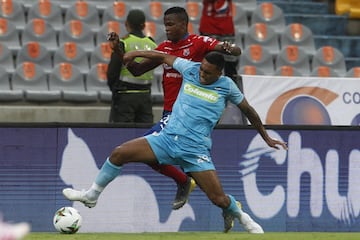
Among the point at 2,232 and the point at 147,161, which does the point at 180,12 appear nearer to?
the point at 147,161

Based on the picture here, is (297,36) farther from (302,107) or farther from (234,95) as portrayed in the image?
(234,95)

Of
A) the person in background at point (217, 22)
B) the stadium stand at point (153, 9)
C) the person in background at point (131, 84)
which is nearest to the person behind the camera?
the person in background at point (131, 84)

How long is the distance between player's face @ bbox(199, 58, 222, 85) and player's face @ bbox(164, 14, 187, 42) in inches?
18.3

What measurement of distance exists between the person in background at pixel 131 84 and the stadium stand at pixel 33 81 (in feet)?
4.67

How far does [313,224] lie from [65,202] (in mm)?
2640

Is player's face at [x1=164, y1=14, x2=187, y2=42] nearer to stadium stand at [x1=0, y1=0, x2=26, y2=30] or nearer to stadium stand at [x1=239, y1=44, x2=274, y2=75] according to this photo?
stadium stand at [x1=239, y1=44, x2=274, y2=75]

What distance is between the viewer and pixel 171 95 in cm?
761

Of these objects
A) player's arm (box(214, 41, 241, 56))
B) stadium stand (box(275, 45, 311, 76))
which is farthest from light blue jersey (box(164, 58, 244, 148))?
stadium stand (box(275, 45, 311, 76))

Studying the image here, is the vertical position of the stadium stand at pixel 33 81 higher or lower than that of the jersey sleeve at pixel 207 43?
A: lower

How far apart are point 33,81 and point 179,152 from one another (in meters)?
4.96

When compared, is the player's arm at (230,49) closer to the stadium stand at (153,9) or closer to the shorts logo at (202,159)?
the shorts logo at (202,159)

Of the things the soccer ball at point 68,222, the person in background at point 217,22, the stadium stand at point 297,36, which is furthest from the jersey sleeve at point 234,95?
the stadium stand at point 297,36

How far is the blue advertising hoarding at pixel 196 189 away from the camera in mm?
9102

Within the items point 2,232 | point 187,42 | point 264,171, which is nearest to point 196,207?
point 264,171
